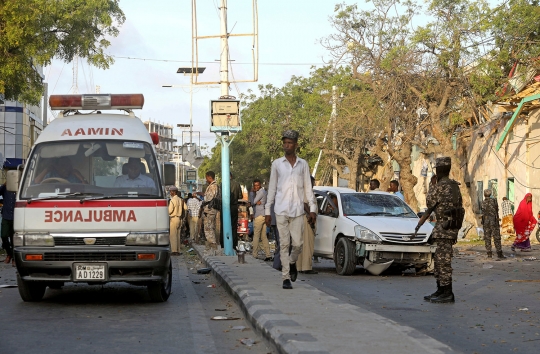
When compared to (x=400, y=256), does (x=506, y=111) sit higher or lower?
higher

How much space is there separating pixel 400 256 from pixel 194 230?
49.0 ft

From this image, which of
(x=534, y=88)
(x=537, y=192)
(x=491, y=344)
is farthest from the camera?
(x=537, y=192)

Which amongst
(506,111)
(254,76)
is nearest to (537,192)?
(506,111)

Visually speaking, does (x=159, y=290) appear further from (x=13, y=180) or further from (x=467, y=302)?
(x=467, y=302)

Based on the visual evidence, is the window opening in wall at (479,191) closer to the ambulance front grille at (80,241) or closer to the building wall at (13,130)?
the ambulance front grille at (80,241)

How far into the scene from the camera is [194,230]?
28.8 m

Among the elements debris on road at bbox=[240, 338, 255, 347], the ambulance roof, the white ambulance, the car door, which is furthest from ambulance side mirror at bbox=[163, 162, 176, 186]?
the car door

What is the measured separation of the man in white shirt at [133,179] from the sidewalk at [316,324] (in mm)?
1790

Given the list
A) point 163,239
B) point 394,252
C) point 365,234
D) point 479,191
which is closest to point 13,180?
point 163,239

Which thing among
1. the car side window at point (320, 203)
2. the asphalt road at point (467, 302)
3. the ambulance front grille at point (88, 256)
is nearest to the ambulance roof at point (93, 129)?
the ambulance front grille at point (88, 256)

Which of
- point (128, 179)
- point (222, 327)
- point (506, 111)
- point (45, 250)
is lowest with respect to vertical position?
point (222, 327)

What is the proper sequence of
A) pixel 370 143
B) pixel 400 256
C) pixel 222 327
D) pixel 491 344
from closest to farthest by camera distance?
pixel 491 344, pixel 222 327, pixel 400 256, pixel 370 143

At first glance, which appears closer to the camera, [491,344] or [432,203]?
[491,344]

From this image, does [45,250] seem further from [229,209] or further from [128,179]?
[229,209]
